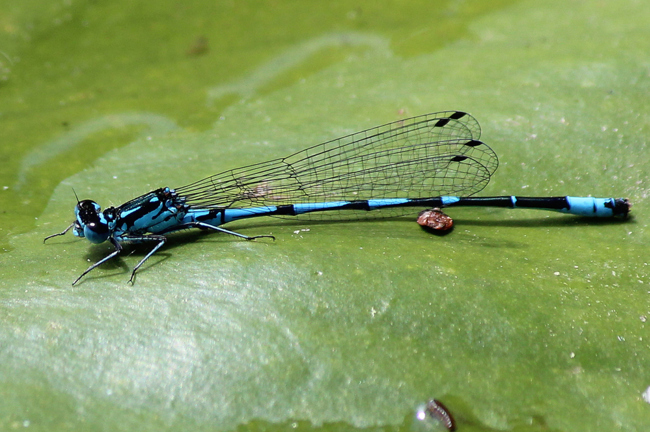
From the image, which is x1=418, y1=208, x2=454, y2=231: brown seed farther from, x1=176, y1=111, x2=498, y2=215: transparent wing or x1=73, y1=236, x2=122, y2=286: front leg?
x1=73, y1=236, x2=122, y2=286: front leg

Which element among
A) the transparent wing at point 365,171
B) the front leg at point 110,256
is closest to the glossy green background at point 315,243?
the front leg at point 110,256

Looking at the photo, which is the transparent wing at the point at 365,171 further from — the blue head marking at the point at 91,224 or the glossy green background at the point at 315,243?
the blue head marking at the point at 91,224

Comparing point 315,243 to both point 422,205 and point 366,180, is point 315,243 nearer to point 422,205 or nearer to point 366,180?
point 366,180

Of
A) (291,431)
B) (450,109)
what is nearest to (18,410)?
(291,431)

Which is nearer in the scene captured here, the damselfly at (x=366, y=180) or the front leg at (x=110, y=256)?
the front leg at (x=110, y=256)

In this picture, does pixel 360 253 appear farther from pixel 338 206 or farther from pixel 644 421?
pixel 644 421

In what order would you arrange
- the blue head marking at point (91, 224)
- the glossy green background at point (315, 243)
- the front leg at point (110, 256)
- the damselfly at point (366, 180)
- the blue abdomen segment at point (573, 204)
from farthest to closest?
1. the damselfly at point (366, 180)
2. the blue abdomen segment at point (573, 204)
3. the blue head marking at point (91, 224)
4. the front leg at point (110, 256)
5. the glossy green background at point (315, 243)
